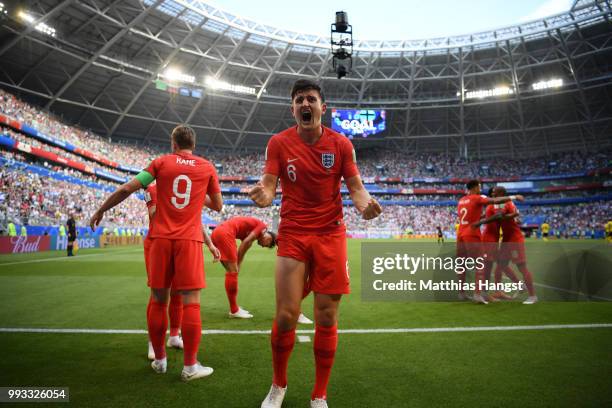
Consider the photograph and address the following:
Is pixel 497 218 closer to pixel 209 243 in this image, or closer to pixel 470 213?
pixel 470 213

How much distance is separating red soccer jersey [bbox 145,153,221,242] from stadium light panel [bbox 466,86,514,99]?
52.9 m

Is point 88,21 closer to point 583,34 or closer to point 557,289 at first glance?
point 557,289

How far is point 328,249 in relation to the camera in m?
2.92


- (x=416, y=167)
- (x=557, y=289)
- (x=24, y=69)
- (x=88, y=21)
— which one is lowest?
(x=557, y=289)

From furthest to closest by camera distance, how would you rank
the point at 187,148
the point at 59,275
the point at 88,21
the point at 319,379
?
1. the point at 88,21
2. the point at 59,275
3. the point at 187,148
4. the point at 319,379

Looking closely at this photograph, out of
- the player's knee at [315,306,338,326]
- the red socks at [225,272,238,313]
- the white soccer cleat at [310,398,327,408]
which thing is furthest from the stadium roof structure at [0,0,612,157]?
the white soccer cleat at [310,398,327,408]

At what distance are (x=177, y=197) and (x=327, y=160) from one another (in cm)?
157

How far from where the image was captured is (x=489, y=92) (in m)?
48.4

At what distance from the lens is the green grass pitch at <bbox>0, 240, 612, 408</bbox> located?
118 inches

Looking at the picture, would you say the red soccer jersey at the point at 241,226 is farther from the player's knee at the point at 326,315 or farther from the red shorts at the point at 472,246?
the red shorts at the point at 472,246

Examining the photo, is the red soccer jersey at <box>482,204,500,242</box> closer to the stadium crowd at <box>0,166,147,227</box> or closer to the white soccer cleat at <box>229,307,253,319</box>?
the white soccer cleat at <box>229,307,253,319</box>

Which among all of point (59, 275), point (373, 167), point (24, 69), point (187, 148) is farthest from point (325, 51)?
point (187, 148)

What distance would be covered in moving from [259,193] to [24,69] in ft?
149

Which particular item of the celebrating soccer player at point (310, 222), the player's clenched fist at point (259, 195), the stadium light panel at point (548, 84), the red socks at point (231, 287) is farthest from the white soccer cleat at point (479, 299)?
the stadium light panel at point (548, 84)
